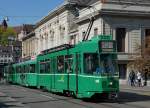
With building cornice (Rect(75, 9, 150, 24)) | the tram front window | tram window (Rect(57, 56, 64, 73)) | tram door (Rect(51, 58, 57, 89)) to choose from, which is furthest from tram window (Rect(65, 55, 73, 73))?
building cornice (Rect(75, 9, 150, 24))

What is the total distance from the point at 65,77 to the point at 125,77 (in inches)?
1330

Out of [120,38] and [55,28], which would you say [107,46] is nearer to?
[120,38]

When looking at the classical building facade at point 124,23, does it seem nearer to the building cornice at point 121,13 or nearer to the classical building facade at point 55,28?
the building cornice at point 121,13

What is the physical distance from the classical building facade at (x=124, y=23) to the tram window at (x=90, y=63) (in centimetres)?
3592

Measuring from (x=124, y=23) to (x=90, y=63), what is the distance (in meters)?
38.6

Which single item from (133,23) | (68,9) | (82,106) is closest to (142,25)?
(133,23)

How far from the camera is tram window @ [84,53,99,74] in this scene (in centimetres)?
2386

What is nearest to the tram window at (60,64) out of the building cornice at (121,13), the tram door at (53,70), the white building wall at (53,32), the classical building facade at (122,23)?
the tram door at (53,70)

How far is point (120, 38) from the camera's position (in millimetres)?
62281

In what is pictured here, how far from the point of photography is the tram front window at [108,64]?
2372 centimetres

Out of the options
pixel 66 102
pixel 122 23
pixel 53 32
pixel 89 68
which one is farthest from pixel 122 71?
pixel 89 68

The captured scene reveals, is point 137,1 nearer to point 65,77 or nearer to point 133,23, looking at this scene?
point 133,23

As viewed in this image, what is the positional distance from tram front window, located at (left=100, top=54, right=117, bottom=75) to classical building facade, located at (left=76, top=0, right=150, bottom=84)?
36.1 meters

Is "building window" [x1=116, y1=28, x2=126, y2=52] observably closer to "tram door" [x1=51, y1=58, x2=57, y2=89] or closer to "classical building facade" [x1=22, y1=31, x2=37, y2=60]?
"tram door" [x1=51, y1=58, x2=57, y2=89]
